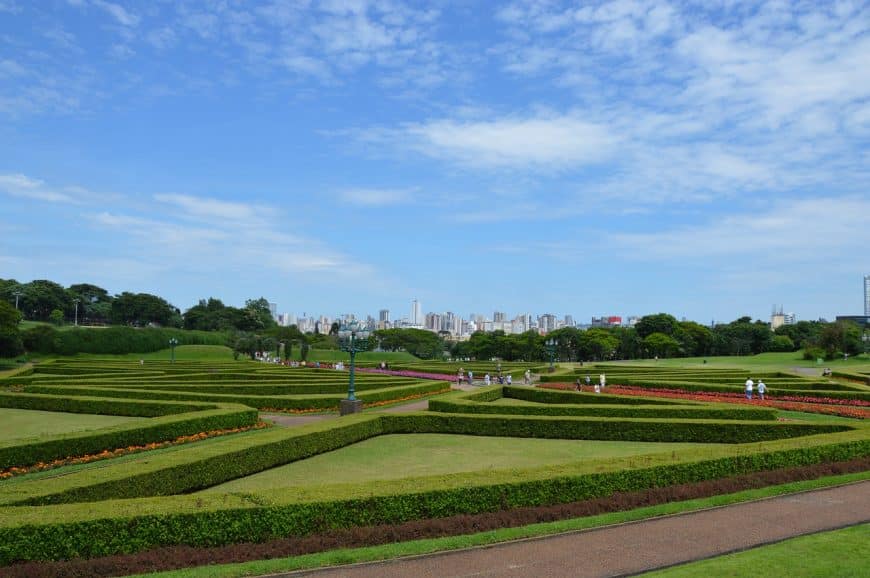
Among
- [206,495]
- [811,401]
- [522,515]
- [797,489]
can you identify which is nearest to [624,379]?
[811,401]

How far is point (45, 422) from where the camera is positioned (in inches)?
937

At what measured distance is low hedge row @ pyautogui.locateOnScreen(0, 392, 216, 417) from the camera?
973 inches

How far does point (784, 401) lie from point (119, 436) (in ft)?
86.0

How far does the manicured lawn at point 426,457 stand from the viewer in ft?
50.1

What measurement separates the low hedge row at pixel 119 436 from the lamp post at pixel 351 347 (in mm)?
Result: 3685

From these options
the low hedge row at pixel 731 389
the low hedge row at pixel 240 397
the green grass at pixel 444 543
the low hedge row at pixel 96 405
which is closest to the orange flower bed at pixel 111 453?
the low hedge row at pixel 96 405

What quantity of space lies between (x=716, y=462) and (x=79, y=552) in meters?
12.0

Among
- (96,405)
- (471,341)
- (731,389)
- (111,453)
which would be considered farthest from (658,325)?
(111,453)

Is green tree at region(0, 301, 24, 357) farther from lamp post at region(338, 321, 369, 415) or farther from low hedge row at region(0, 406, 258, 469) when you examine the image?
low hedge row at region(0, 406, 258, 469)

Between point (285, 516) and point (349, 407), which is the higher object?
point (349, 407)

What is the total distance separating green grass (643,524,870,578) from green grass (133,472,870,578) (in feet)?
0.88

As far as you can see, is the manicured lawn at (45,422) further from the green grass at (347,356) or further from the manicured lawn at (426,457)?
the green grass at (347,356)

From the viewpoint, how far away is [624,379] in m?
38.5

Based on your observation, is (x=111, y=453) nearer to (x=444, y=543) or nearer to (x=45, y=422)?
(x=45, y=422)
